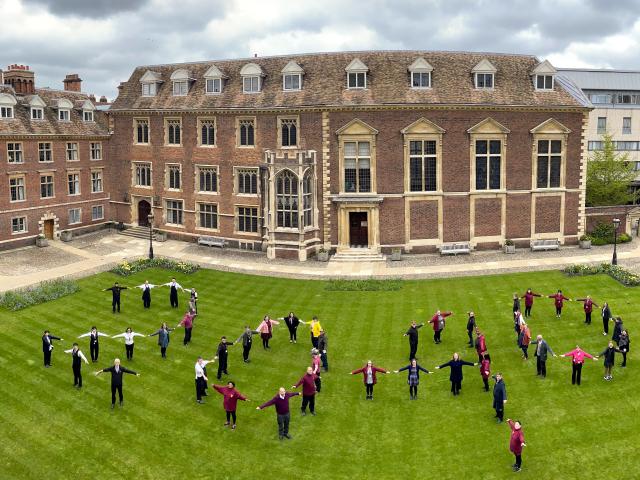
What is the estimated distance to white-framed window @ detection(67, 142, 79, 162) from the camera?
55.2 m

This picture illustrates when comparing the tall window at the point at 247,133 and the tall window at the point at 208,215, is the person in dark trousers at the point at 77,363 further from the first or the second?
the tall window at the point at 208,215

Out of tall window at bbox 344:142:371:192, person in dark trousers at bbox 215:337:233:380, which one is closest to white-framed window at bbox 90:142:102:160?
tall window at bbox 344:142:371:192

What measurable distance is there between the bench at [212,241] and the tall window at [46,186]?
12876mm

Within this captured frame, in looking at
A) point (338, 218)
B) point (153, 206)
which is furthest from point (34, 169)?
point (338, 218)

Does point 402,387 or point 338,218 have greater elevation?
point 338,218

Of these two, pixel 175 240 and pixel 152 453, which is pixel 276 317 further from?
pixel 175 240

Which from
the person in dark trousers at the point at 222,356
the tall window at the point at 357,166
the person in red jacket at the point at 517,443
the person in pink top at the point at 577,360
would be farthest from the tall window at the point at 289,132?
the person in red jacket at the point at 517,443

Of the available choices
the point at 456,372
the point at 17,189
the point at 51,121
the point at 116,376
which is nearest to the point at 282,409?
the point at 116,376

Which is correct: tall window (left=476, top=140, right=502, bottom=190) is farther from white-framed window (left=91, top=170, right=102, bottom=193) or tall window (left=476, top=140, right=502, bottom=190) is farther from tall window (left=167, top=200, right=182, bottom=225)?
white-framed window (left=91, top=170, right=102, bottom=193)

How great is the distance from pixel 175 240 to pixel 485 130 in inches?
1054

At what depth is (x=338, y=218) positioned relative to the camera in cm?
4831

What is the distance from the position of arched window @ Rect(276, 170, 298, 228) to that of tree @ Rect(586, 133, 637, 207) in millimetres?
29144

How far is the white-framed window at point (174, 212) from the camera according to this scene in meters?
55.2

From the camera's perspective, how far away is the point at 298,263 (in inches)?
1829
